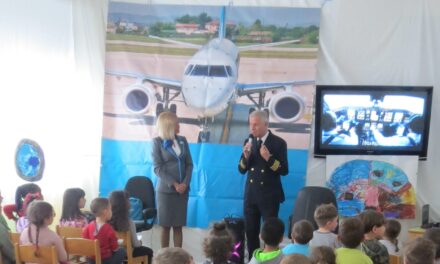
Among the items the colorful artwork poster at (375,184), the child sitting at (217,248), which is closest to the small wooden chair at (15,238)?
the child sitting at (217,248)

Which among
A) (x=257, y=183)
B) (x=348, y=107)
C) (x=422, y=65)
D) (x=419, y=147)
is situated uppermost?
(x=422, y=65)

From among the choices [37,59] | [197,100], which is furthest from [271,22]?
[37,59]

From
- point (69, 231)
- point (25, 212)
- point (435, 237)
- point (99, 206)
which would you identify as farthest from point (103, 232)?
point (435, 237)

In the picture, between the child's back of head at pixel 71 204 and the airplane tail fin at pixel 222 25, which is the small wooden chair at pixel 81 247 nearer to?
the child's back of head at pixel 71 204

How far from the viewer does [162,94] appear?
655cm

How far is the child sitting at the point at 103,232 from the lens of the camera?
14.5ft

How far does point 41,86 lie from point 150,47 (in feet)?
4.03

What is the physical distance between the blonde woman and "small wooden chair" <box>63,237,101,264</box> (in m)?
1.68

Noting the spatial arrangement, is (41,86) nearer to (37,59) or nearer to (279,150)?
(37,59)

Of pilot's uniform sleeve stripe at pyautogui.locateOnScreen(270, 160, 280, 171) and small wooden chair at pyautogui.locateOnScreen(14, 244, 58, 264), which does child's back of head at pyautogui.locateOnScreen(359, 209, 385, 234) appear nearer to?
pilot's uniform sleeve stripe at pyautogui.locateOnScreen(270, 160, 280, 171)

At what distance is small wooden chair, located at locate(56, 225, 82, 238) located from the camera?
4.54 m

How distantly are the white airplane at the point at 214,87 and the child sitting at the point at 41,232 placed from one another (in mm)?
2535

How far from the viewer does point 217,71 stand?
645 centimetres

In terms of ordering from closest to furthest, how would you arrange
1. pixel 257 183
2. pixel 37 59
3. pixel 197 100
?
pixel 257 183 < pixel 37 59 < pixel 197 100
